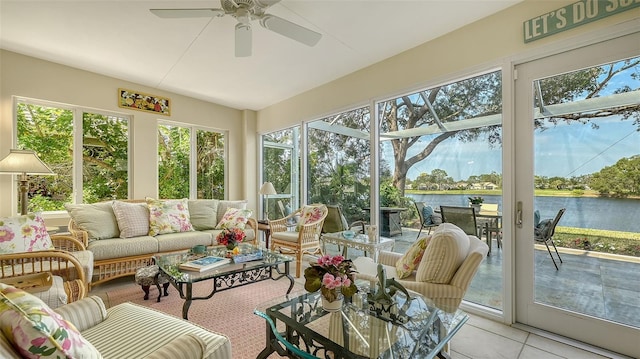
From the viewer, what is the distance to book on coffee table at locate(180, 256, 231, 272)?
239 cm

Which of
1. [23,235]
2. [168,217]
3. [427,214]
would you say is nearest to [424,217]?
[427,214]

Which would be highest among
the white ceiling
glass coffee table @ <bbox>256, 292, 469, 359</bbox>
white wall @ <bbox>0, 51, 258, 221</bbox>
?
the white ceiling

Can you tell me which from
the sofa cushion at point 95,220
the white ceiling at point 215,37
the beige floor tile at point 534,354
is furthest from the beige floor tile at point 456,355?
the sofa cushion at point 95,220

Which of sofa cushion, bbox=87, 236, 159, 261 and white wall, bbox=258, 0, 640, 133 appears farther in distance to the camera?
sofa cushion, bbox=87, 236, 159, 261

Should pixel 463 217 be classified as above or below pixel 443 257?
above

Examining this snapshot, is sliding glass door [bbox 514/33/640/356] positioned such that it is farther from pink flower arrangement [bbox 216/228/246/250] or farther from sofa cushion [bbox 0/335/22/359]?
sofa cushion [bbox 0/335/22/359]

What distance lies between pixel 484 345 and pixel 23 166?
4.61m

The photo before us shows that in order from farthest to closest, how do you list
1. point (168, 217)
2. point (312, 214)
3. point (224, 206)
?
point (224, 206) → point (312, 214) → point (168, 217)

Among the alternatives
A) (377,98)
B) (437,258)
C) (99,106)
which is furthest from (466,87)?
(99,106)

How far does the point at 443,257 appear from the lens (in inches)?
70.6

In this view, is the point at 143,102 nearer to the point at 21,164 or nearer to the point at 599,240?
the point at 21,164

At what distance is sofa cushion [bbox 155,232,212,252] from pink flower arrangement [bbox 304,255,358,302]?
103 inches

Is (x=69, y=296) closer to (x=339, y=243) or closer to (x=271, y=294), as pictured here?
(x=271, y=294)

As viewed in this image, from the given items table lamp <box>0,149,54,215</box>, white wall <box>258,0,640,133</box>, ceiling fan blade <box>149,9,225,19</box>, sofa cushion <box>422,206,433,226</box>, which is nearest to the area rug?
table lamp <box>0,149,54,215</box>
